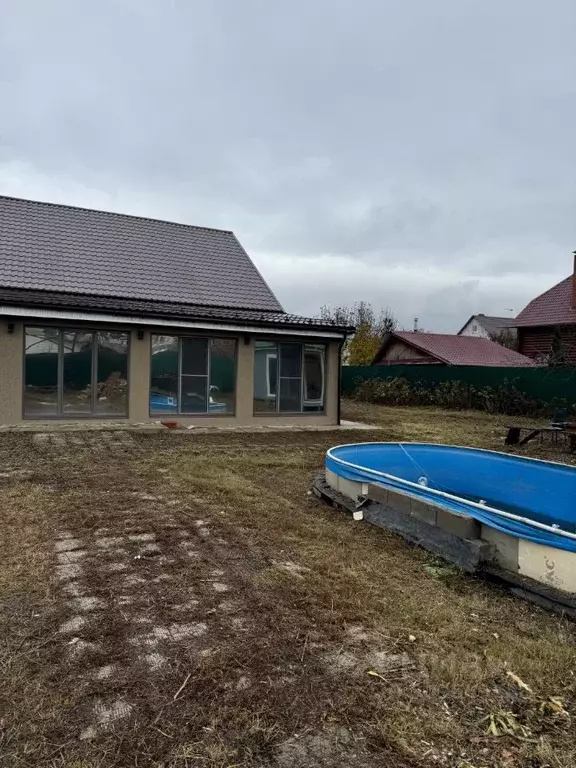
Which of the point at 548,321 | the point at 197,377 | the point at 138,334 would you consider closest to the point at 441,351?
the point at 548,321

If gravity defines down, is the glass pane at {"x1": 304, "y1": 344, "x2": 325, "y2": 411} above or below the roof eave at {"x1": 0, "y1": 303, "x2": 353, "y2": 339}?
below

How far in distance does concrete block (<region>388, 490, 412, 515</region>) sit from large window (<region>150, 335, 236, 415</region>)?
837 centimetres

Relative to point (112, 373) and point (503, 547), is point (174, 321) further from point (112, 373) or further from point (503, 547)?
point (503, 547)

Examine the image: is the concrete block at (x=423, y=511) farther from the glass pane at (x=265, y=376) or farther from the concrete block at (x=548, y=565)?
the glass pane at (x=265, y=376)

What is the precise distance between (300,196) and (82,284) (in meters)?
10.1

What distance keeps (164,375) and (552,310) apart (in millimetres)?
20070

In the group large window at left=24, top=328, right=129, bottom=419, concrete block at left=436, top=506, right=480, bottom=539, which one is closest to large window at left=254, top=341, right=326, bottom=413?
large window at left=24, top=328, right=129, bottom=419

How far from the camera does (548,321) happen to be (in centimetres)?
2522

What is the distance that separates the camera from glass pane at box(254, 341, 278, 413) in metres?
13.7

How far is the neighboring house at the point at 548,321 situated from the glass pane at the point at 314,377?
12792 millimetres

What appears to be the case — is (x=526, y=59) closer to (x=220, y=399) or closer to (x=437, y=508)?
(x=220, y=399)

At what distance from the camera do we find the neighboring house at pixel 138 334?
11.6 meters

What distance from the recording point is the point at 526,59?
11094 millimetres

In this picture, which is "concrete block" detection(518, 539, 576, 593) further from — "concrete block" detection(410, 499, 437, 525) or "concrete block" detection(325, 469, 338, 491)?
"concrete block" detection(325, 469, 338, 491)
